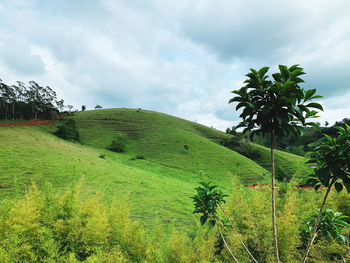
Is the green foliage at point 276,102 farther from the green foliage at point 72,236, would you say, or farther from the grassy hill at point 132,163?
the green foliage at point 72,236

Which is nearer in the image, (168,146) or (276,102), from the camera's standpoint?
(276,102)

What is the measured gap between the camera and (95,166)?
2867cm

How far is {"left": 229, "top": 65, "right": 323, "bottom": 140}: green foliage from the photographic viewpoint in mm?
3555

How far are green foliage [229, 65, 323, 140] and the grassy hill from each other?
2.43 metres

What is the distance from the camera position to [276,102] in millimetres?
3797

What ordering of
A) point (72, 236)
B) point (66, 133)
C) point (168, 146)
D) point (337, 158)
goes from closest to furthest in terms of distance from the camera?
point (337, 158) → point (72, 236) → point (66, 133) → point (168, 146)

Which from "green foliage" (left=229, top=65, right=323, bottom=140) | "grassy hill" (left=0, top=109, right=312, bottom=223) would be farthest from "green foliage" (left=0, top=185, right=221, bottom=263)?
"green foliage" (left=229, top=65, right=323, bottom=140)

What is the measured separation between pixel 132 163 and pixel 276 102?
4261cm

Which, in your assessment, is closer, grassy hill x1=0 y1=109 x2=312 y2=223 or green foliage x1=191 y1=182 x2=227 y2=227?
green foliage x1=191 y1=182 x2=227 y2=227

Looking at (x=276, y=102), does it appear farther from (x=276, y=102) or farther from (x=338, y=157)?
(x=338, y=157)

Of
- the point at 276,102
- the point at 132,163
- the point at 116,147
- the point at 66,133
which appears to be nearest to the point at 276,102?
the point at 276,102

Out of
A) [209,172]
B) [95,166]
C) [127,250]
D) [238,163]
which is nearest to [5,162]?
[95,166]

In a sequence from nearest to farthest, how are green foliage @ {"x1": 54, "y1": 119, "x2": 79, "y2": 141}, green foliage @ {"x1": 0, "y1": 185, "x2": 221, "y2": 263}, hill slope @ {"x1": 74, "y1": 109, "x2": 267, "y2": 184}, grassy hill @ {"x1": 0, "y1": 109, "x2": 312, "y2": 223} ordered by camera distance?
green foliage @ {"x1": 0, "y1": 185, "x2": 221, "y2": 263} < grassy hill @ {"x1": 0, "y1": 109, "x2": 312, "y2": 223} < hill slope @ {"x1": 74, "y1": 109, "x2": 267, "y2": 184} < green foliage @ {"x1": 54, "y1": 119, "x2": 79, "y2": 141}

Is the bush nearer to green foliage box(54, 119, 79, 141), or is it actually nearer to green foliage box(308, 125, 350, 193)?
green foliage box(54, 119, 79, 141)
